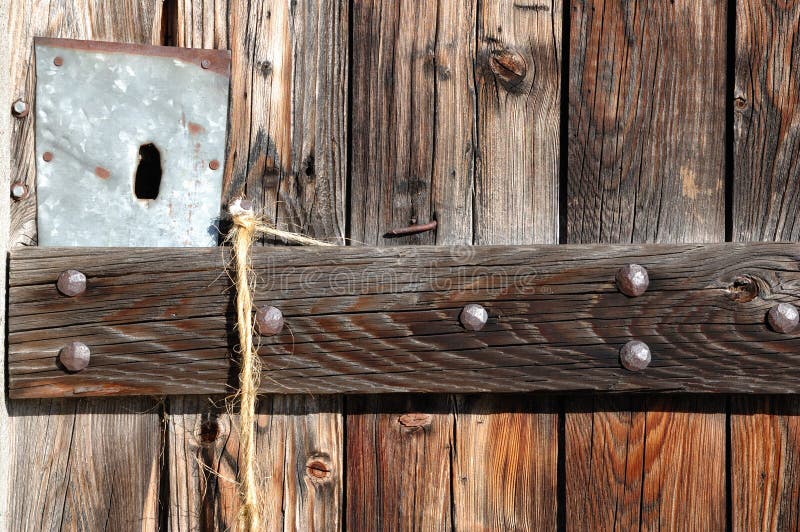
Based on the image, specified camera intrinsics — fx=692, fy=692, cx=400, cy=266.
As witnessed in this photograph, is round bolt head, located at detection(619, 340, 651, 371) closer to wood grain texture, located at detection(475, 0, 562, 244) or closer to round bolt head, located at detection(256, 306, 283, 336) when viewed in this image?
wood grain texture, located at detection(475, 0, 562, 244)

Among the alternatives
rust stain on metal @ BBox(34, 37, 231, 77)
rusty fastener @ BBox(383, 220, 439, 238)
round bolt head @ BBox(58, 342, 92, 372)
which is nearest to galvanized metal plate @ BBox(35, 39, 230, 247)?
rust stain on metal @ BBox(34, 37, 231, 77)

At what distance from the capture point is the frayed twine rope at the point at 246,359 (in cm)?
93

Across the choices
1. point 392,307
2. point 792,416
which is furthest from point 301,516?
point 792,416

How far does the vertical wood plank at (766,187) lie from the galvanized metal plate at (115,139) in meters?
0.80

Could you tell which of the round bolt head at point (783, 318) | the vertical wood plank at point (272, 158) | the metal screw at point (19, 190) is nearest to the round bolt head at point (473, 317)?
the vertical wood plank at point (272, 158)

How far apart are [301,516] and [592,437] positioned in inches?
18.0

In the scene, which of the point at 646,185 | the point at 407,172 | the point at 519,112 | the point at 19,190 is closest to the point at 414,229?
the point at 407,172

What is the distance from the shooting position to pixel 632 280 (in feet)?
3.14

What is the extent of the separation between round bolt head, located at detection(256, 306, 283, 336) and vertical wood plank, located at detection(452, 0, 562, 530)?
0.98ft

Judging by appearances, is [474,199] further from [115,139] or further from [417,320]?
[115,139]

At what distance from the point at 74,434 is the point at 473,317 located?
0.62 m

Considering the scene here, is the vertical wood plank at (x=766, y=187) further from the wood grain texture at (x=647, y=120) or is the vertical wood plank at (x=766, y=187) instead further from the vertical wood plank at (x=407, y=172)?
the vertical wood plank at (x=407, y=172)

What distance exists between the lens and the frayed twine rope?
36.7 inches

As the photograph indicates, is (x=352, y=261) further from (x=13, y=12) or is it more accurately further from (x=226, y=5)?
(x=13, y=12)
